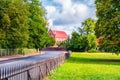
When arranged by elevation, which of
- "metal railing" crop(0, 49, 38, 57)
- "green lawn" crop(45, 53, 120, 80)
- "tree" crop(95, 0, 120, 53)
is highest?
"tree" crop(95, 0, 120, 53)

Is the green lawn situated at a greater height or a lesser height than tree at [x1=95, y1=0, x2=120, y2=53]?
lesser

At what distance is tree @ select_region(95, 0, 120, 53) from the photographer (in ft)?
185

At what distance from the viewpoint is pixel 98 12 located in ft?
197

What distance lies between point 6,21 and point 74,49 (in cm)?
8785

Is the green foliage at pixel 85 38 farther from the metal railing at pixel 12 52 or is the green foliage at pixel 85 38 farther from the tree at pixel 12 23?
the tree at pixel 12 23

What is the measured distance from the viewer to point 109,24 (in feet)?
187

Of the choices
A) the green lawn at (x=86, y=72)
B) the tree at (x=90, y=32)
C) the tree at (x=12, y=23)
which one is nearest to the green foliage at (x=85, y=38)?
the tree at (x=90, y=32)

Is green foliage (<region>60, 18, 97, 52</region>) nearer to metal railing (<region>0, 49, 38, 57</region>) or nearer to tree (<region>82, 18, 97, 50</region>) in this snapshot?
tree (<region>82, 18, 97, 50</region>)

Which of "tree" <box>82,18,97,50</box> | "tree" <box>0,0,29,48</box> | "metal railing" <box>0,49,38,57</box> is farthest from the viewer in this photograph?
"tree" <box>82,18,97,50</box>

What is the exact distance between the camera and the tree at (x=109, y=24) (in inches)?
2217

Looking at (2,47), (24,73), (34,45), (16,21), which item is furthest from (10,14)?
(24,73)

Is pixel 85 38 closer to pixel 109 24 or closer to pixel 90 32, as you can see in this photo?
pixel 90 32

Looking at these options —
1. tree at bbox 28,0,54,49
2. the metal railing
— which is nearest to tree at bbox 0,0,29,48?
the metal railing

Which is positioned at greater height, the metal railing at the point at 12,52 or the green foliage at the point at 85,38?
the green foliage at the point at 85,38
